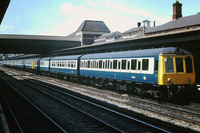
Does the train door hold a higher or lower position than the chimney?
lower

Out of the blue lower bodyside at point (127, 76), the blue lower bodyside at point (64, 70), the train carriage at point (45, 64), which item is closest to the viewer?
the blue lower bodyside at point (127, 76)

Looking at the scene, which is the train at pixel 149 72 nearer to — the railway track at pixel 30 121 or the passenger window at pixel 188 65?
the passenger window at pixel 188 65

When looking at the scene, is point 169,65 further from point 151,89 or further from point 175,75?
point 151,89

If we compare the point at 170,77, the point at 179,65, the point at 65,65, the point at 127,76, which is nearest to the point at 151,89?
the point at 170,77

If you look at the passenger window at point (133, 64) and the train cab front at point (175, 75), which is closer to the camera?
the train cab front at point (175, 75)

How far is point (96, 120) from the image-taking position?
28.9ft

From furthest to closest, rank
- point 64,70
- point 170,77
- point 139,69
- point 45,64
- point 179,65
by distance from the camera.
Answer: point 45,64 → point 64,70 → point 139,69 → point 179,65 → point 170,77

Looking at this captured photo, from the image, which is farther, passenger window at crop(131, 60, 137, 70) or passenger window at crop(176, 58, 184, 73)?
passenger window at crop(131, 60, 137, 70)

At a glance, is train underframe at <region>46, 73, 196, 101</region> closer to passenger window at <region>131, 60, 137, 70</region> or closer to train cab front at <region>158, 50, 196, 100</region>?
train cab front at <region>158, 50, 196, 100</region>

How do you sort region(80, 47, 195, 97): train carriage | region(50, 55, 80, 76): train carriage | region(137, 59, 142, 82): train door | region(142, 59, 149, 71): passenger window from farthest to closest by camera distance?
1. region(50, 55, 80, 76): train carriage
2. region(137, 59, 142, 82): train door
3. region(142, 59, 149, 71): passenger window
4. region(80, 47, 195, 97): train carriage

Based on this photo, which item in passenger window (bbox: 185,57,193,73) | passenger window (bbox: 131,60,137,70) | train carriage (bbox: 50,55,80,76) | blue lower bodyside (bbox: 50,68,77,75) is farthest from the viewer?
blue lower bodyside (bbox: 50,68,77,75)

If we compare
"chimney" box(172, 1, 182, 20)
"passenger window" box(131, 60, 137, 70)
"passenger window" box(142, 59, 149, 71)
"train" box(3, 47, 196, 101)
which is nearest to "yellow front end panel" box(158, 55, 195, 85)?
"train" box(3, 47, 196, 101)

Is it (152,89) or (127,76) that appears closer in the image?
(152,89)

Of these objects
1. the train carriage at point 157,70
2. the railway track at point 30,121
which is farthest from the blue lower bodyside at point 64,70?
the railway track at point 30,121
